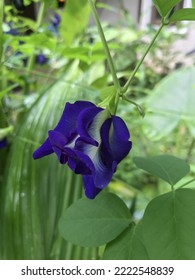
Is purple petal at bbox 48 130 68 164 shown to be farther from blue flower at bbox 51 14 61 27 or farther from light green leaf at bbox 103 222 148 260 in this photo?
blue flower at bbox 51 14 61 27

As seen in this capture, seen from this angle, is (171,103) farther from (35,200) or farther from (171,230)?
(171,230)

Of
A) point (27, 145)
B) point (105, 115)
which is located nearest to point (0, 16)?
point (105, 115)

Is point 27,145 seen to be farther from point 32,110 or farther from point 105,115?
point 105,115

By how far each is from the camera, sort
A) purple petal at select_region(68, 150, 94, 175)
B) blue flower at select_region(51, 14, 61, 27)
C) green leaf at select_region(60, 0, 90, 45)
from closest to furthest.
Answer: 1. purple petal at select_region(68, 150, 94, 175)
2. green leaf at select_region(60, 0, 90, 45)
3. blue flower at select_region(51, 14, 61, 27)

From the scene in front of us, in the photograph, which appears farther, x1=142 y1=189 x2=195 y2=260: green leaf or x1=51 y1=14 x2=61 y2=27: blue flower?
x1=51 y1=14 x2=61 y2=27: blue flower

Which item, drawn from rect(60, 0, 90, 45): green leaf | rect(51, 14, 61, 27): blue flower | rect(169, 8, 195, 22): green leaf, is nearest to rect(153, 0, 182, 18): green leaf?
rect(169, 8, 195, 22): green leaf

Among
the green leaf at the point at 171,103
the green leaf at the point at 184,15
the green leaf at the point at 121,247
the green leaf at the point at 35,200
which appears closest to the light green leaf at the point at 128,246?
the green leaf at the point at 121,247
